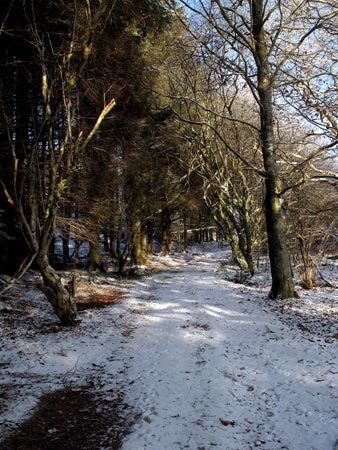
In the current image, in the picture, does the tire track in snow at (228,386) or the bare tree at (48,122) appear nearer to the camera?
the tire track in snow at (228,386)

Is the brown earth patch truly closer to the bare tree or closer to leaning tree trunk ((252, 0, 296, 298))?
the bare tree

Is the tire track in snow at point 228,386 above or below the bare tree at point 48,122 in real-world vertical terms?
below

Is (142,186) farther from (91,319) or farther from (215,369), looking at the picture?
(215,369)

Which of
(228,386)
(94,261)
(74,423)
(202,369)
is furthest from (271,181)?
(94,261)

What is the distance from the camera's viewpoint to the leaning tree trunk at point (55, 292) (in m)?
7.19

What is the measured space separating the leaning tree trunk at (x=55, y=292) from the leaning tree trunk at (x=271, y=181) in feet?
18.6

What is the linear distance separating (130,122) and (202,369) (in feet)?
36.2

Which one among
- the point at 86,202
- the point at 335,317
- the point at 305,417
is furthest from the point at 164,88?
the point at 305,417

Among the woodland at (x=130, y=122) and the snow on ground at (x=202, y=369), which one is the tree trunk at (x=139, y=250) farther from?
the snow on ground at (x=202, y=369)

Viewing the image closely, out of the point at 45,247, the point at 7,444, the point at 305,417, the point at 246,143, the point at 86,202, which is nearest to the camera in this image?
the point at 7,444

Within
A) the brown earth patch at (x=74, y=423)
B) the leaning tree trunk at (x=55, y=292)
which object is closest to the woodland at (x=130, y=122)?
the leaning tree trunk at (x=55, y=292)

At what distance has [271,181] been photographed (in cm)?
998

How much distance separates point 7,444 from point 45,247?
4289 mm

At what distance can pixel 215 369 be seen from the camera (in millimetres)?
5070
